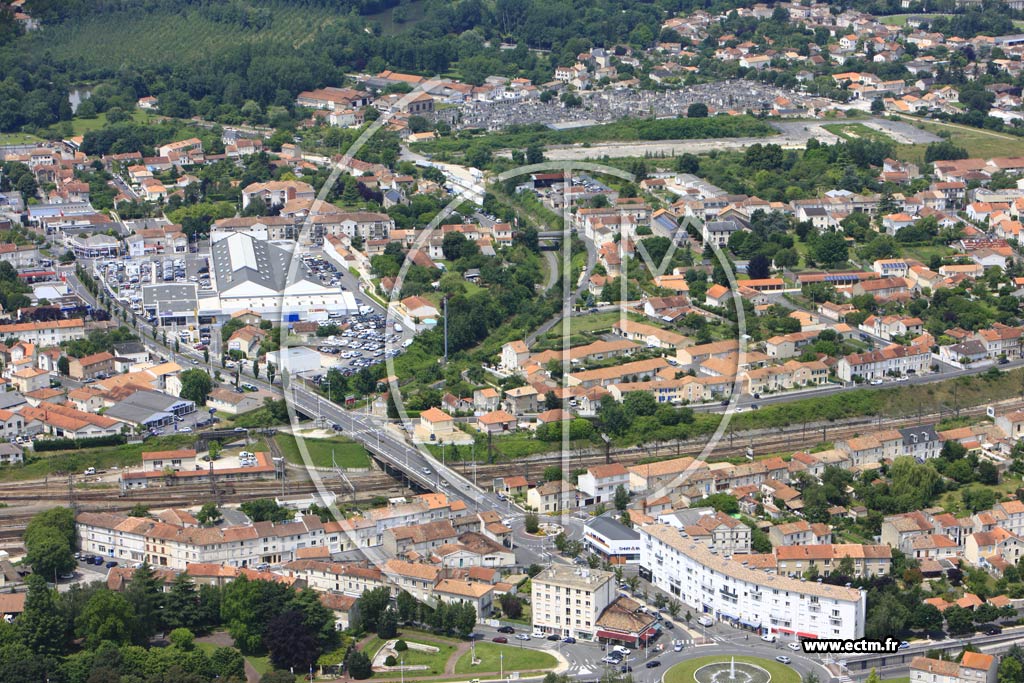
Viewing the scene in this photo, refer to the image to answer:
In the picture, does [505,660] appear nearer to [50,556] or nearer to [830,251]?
[50,556]

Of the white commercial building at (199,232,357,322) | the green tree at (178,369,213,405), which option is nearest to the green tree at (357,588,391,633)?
the green tree at (178,369,213,405)

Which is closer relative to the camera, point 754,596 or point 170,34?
point 754,596

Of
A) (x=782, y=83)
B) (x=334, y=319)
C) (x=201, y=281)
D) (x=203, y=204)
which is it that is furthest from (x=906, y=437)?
(x=782, y=83)

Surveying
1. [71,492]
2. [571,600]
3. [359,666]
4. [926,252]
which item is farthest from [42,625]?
[926,252]

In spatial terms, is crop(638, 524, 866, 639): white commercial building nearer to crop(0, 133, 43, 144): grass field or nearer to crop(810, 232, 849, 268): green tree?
crop(810, 232, 849, 268): green tree

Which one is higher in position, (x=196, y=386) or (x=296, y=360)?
(x=196, y=386)

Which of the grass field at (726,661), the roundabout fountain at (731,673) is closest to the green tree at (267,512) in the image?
the grass field at (726,661)

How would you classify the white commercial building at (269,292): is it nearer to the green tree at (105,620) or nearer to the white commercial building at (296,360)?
the white commercial building at (296,360)

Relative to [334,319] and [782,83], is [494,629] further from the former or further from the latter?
[782,83]
